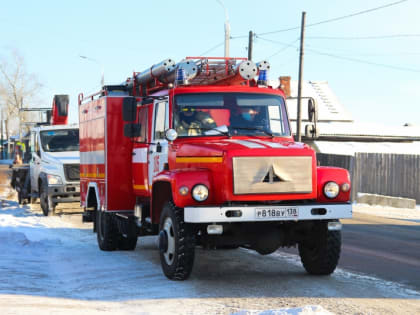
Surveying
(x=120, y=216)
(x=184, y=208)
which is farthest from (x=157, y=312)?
(x=120, y=216)

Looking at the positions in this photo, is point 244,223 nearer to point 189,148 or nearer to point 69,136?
point 189,148

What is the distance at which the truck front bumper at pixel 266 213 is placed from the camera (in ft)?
27.0

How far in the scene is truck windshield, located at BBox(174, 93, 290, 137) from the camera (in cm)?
962

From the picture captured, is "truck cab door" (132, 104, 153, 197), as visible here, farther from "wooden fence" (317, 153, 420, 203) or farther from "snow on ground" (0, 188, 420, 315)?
"wooden fence" (317, 153, 420, 203)

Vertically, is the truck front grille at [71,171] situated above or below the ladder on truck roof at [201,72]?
below

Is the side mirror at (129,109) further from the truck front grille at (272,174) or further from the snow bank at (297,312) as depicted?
the snow bank at (297,312)

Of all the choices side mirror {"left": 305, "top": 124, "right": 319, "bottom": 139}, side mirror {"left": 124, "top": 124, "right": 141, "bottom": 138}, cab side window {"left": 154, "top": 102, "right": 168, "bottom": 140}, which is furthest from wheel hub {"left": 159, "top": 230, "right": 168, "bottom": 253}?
side mirror {"left": 305, "top": 124, "right": 319, "bottom": 139}

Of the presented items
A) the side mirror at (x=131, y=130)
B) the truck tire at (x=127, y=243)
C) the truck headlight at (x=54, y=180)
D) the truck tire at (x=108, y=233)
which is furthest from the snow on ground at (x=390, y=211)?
the side mirror at (x=131, y=130)

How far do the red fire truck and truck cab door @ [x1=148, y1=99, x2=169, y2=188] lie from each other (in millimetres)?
15

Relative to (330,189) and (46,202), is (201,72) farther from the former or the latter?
(46,202)

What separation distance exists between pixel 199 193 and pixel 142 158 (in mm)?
2885

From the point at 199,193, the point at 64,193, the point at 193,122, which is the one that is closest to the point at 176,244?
the point at 199,193

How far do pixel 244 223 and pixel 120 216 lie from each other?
391 cm

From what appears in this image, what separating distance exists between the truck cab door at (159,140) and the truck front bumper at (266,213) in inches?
71.4
